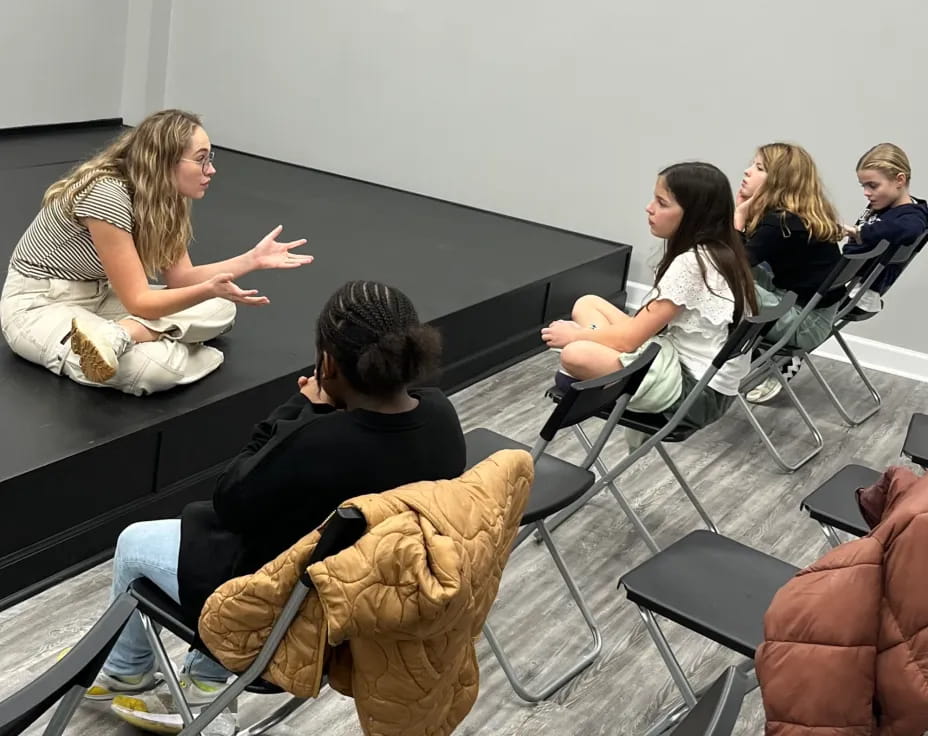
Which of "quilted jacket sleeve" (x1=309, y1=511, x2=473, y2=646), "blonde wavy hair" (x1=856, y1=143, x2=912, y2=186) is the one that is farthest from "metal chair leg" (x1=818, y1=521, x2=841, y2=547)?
"blonde wavy hair" (x1=856, y1=143, x2=912, y2=186)

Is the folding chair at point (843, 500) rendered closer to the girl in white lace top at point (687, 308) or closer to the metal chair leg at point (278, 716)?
the girl in white lace top at point (687, 308)

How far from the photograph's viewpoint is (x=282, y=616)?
1.82m

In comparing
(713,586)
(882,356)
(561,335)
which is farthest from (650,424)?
(882,356)

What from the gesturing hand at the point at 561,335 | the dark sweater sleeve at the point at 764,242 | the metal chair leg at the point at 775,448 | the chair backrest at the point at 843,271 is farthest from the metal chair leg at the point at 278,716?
the dark sweater sleeve at the point at 764,242

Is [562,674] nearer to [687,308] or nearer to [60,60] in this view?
[687,308]

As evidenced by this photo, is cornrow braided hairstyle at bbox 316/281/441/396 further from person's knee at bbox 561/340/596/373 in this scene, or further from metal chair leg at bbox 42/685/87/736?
person's knee at bbox 561/340/596/373

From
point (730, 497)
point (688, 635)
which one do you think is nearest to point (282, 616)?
point (688, 635)

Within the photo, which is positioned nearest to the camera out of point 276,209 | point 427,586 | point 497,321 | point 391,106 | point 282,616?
point 427,586

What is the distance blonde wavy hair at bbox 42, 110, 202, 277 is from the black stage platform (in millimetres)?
469

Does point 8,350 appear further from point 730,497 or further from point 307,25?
point 307,25

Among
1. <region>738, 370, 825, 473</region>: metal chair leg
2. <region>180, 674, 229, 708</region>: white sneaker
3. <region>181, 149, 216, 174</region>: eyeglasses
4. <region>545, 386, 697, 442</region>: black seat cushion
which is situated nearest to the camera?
<region>180, 674, 229, 708</region>: white sneaker

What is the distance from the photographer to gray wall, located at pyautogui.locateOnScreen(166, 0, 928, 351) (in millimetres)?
5492

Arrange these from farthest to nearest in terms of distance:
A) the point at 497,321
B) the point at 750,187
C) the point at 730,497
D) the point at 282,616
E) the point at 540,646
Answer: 1. the point at 497,321
2. the point at 750,187
3. the point at 730,497
4. the point at 540,646
5. the point at 282,616

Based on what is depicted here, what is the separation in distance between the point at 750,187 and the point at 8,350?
8.91 ft
